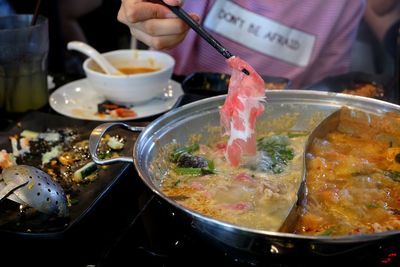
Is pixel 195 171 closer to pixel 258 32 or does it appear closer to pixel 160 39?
pixel 160 39

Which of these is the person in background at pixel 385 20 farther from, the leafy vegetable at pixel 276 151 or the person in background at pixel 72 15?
the person in background at pixel 72 15

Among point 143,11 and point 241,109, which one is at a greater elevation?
point 143,11

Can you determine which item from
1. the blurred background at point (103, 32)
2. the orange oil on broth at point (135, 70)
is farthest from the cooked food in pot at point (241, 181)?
the blurred background at point (103, 32)

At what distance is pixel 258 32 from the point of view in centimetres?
284

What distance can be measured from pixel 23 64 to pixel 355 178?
70.7 inches

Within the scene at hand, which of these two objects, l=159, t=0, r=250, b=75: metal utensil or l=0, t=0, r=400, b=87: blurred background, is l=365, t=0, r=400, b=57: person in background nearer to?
l=0, t=0, r=400, b=87: blurred background

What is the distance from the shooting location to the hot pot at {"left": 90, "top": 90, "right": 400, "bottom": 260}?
1.08m

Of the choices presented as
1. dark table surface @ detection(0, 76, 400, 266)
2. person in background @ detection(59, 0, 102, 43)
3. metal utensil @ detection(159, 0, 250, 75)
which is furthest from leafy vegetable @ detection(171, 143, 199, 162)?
person in background @ detection(59, 0, 102, 43)

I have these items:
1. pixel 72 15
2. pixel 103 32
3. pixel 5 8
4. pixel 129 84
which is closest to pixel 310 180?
pixel 129 84

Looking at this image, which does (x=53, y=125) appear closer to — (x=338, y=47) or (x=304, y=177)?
(x=304, y=177)

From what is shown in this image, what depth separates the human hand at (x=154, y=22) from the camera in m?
1.98

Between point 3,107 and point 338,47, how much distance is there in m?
2.19

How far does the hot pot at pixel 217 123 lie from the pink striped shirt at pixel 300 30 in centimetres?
95

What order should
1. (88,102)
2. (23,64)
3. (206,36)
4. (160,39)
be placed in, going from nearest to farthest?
1. (206,36)
2. (160,39)
3. (23,64)
4. (88,102)
